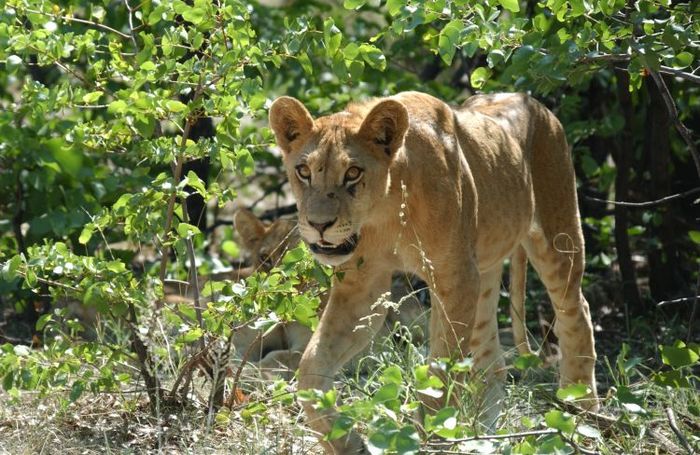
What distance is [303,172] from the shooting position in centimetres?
438

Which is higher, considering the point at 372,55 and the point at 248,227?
the point at 372,55

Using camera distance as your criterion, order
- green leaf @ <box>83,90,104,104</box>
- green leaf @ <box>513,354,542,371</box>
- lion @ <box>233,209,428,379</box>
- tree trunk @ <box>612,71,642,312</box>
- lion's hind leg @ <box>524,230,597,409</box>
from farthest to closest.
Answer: tree trunk @ <box>612,71,642,312</box> → lion @ <box>233,209,428,379</box> → lion's hind leg @ <box>524,230,597,409</box> → green leaf @ <box>83,90,104,104</box> → green leaf @ <box>513,354,542,371</box>

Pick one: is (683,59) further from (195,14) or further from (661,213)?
(661,213)

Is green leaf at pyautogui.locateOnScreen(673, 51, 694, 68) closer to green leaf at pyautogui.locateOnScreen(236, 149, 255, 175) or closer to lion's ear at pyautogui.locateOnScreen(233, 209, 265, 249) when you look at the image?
green leaf at pyautogui.locateOnScreen(236, 149, 255, 175)

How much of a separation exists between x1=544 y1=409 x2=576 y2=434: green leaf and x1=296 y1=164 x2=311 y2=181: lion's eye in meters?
1.44

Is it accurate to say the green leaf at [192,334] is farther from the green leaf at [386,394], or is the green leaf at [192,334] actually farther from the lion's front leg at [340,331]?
the green leaf at [386,394]

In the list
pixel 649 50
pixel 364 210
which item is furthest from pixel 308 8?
pixel 649 50

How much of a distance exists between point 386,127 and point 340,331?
0.77 metres

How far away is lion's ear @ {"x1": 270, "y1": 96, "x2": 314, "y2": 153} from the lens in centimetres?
448

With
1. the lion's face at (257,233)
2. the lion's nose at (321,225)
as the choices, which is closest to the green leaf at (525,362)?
the lion's nose at (321,225)

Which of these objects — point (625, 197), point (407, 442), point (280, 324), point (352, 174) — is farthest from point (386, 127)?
point (625, 197)

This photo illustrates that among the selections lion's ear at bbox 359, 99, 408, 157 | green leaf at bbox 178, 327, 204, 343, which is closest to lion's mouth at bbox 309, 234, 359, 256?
Result: lion's ear at bbox 359, 99, 408, 157

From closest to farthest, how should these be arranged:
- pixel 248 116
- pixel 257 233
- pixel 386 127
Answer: pixel 386 127
pixel 248 116
pixel 257 233

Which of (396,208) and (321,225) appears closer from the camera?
(321,225)
